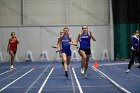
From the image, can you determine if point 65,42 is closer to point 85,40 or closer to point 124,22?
point 85,40

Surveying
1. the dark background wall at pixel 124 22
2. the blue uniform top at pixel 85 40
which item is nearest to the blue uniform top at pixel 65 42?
the blue uniform top at pixel 85 40

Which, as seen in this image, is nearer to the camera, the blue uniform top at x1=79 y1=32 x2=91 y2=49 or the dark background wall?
the blue uniform top at x1=79 y1=32 x2=91 y2=49

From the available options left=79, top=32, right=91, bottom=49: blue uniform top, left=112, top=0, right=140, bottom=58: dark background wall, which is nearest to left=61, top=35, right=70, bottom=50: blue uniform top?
left=79, top=32, right=91, bottom=49: blue uniform top

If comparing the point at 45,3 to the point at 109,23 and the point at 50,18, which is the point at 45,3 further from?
the point at 109,23

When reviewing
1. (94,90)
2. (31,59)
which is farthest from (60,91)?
(31,59)

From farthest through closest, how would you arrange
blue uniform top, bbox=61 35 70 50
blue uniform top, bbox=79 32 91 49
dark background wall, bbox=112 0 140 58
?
dark background wall, bbox=112 0 140 58 → blue uniform top, bbox=61 35 70 50 → blue uniform top, bbox=79 32 91 49

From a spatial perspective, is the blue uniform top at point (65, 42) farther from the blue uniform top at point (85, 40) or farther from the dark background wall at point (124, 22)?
the dark background wall at point (124, 22)

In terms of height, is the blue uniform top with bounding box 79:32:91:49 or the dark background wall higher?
the dark background wall

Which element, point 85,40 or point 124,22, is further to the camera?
point 124,22

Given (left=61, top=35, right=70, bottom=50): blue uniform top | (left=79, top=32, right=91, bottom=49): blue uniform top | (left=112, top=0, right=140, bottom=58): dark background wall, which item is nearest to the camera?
(left=79, top=32, right=91, bottom=49): blue uniform top

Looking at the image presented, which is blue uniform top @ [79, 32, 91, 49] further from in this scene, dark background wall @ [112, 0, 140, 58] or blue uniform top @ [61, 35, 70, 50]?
dark background wall @ [112, 0, 140, 58]

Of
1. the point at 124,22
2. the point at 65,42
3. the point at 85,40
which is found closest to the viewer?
the point at 85,40

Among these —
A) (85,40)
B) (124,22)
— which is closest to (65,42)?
(85,40)

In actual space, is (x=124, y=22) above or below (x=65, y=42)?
above
